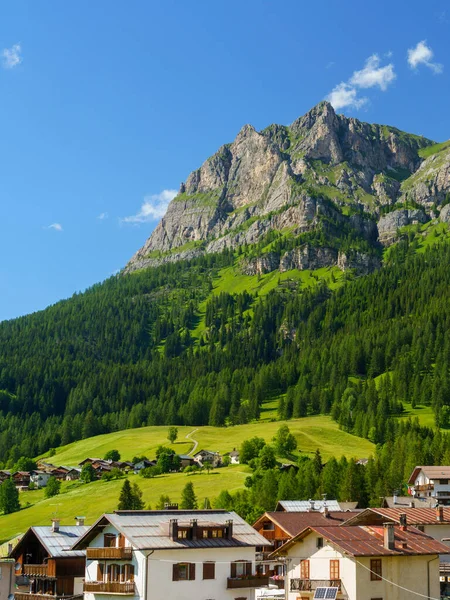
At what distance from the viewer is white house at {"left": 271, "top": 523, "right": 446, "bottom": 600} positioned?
59.9 metres

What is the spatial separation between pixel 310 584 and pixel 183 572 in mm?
9725

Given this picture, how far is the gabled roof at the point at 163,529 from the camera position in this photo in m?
60.9

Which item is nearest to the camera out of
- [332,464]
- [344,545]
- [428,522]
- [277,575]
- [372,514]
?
[344,545]

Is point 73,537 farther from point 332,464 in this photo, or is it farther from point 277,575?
point 332,464

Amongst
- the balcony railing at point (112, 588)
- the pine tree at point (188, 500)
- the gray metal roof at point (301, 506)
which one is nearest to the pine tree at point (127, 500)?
the pine tree at point (188, 500)

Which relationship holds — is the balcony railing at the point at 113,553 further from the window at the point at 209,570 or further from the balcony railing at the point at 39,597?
the balcony railing at the point at 39,597

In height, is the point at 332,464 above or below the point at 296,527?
above

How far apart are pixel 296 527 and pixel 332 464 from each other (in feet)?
209

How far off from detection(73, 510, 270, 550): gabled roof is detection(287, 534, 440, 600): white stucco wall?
4701mm

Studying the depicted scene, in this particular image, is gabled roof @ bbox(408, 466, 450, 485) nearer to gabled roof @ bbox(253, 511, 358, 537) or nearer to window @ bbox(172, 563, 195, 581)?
gabled roof @ bbox(253, 511, 358, 537)

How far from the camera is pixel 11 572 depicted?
74.0m

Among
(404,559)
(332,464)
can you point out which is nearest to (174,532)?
(404,559)

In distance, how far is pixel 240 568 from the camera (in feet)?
208

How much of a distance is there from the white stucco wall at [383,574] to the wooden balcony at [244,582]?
399 centimetres
